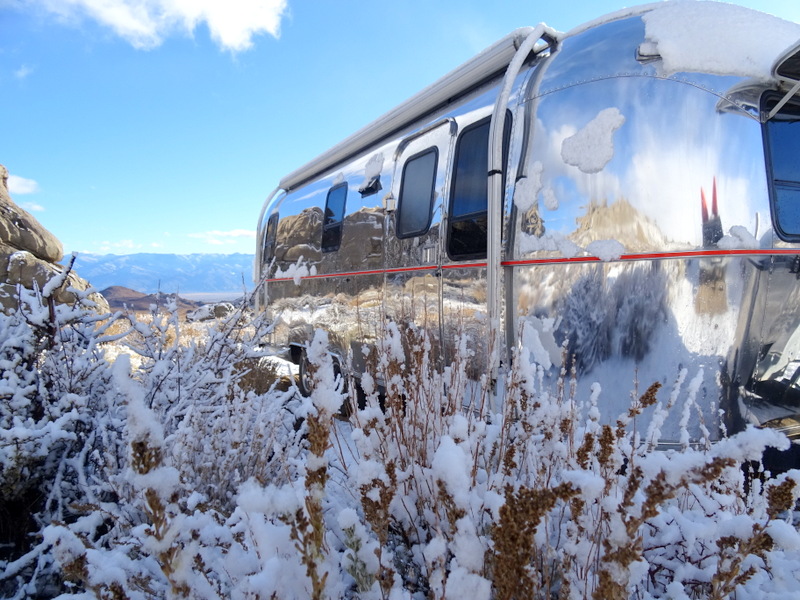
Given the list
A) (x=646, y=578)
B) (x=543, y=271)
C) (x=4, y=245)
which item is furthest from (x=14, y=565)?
(x=4, y=245)

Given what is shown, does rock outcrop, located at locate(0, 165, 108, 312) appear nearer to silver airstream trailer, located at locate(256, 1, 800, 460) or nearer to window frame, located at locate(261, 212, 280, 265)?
window frame, located at locate(261, 212, 280, 265)

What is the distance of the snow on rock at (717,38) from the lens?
8.48ft

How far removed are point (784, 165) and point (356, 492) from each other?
290 centimetres

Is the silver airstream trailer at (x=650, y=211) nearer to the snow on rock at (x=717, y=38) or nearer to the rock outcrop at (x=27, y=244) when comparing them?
the snow on rock at (x=717, y=38)

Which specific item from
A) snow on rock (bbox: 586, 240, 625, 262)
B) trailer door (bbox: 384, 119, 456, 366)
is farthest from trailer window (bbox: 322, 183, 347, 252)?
snow on rock (bbox: 586, 240, 625, 262)

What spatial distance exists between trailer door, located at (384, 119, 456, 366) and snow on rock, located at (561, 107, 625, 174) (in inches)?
43.8

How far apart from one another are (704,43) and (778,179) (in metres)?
0.86

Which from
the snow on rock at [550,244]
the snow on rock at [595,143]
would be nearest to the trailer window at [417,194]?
the snow on rock at [550,244]

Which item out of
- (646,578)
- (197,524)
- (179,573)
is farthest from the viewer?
(646,578)

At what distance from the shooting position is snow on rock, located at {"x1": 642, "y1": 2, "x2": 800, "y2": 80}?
2586 millimetres

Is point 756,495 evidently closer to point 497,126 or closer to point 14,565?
point 497,126

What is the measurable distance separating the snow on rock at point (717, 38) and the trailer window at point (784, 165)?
0.25 metres

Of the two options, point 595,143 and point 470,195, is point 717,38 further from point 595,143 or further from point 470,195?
point 470,195

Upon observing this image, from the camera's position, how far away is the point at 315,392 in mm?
1074
